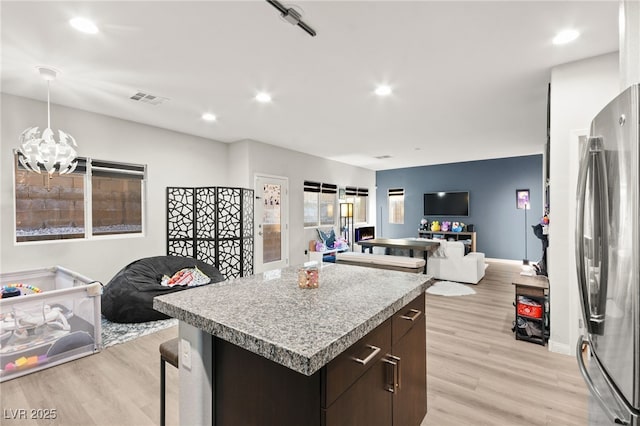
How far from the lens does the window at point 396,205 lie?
390 inches

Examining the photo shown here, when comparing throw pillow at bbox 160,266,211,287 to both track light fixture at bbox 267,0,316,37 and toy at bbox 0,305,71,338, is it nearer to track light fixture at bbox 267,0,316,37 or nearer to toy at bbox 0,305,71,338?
toy at bbox 0,305,71,338

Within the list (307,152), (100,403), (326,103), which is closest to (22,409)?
(100,403)

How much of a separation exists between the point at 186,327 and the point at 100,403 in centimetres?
160

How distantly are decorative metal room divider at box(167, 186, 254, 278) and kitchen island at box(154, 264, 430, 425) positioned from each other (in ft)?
11.2

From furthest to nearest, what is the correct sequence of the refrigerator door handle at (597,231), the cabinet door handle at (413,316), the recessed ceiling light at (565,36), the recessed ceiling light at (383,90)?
the recessed ceiling light at (383,90), the recessed ceiling light at (565,36), the cabinet door handle at (413,316), the refrigerator door handle at (597,231)

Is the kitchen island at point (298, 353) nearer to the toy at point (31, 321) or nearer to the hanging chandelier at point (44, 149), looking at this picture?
the toy at point (31, 321)

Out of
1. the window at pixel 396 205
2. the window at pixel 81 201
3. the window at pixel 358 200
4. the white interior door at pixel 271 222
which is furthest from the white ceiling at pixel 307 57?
the window at pixel 396 205

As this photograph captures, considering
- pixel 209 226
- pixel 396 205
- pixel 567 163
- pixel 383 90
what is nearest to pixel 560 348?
pixel 567 163

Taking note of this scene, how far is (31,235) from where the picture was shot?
3760 millimetres

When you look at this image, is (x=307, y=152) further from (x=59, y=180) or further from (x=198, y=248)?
(x=59, y=180)

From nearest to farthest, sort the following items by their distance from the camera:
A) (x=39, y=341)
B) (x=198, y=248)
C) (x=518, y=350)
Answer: (x=39, y=341)
(x=518, y=350)
(x=198, y=248)

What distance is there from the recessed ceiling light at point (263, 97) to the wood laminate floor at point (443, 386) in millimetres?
2946

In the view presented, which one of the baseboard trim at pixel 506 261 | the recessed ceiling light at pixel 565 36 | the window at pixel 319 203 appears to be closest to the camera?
the recessed ceiling light at pixel 565 36

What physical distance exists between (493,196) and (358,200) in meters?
3.70
